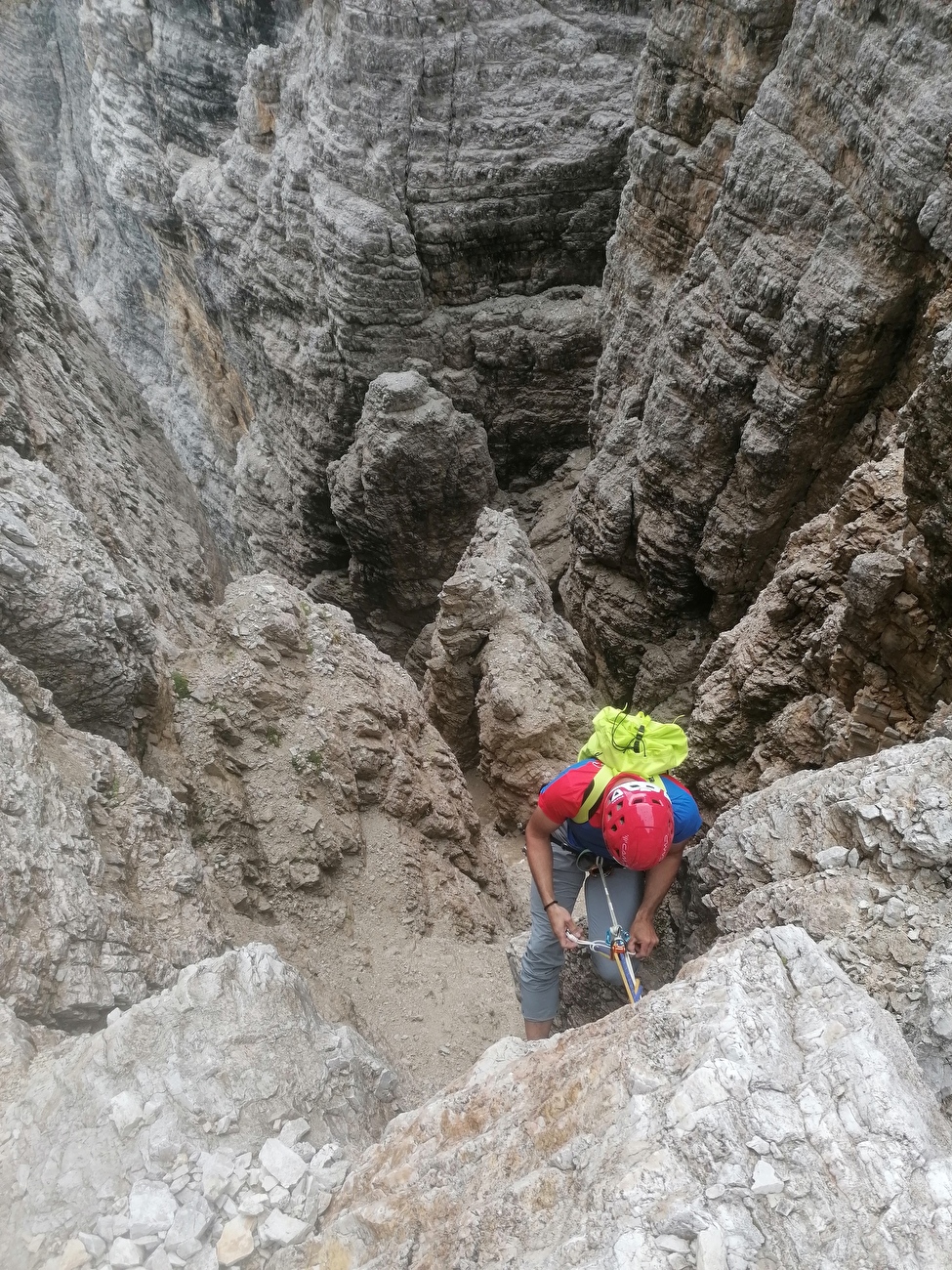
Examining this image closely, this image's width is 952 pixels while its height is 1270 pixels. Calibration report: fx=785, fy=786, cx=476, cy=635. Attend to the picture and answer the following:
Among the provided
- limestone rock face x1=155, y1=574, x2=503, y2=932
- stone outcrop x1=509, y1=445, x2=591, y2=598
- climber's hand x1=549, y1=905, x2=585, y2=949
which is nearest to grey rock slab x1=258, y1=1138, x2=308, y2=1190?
climber's hand x1=549, y1=905, x2=585, y2=949

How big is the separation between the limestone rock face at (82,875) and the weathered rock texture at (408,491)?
543 inches

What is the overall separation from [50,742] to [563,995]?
151 inches

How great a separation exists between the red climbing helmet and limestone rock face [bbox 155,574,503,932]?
3.36 m

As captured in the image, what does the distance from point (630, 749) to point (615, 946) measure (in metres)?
1.03

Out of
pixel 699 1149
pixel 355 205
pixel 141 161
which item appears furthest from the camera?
pixel 141 161

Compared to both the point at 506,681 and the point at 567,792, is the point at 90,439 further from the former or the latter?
the point at 567,792

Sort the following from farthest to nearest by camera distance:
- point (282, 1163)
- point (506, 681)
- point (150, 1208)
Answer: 1. point (506, 681)
2. point (282, 1163)
3. point (150, 1208)

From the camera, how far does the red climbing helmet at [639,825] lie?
4.05 meters

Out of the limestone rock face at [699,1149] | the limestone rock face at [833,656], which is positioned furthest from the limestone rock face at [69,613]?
the limestone rock face at [833,656]

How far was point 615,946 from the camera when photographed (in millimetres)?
4105

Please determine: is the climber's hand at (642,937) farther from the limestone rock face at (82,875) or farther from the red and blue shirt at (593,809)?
the limestone rock face at (82,875)

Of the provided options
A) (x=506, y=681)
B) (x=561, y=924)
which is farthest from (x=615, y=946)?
(x=506, y=681)

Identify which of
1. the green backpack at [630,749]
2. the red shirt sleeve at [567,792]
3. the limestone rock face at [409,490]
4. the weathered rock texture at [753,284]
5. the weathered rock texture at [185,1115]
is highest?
the weathered rock texture at [753,284]

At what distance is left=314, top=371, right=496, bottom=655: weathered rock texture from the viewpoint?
60.2 ft
